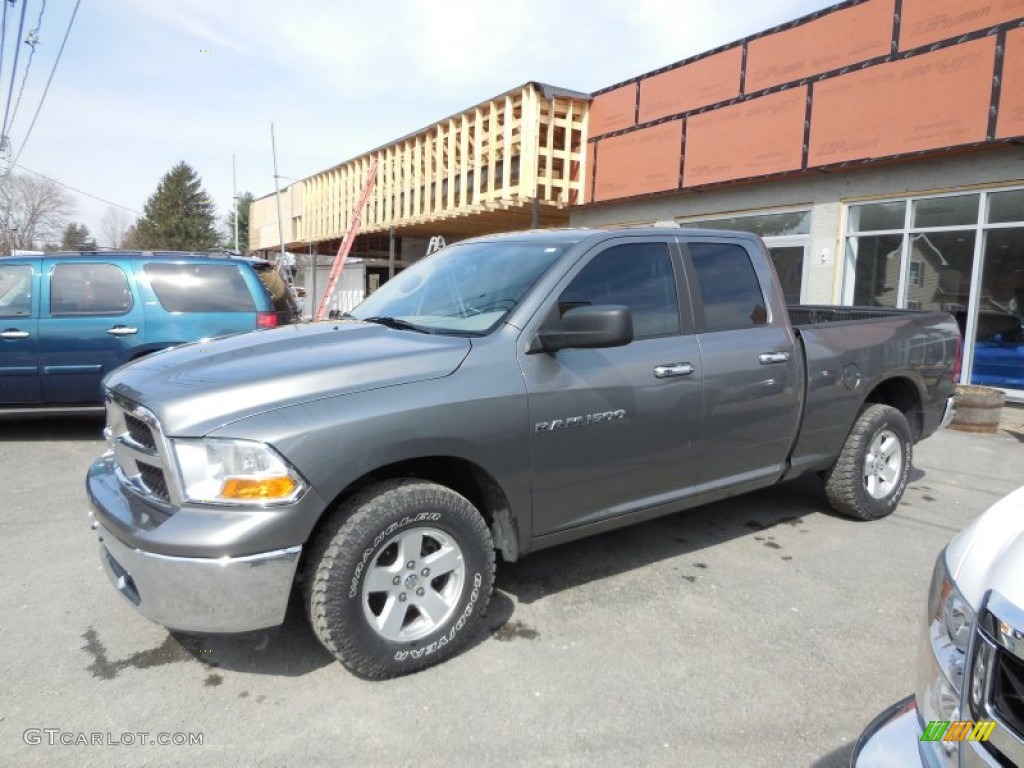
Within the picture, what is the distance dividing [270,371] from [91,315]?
5.04m

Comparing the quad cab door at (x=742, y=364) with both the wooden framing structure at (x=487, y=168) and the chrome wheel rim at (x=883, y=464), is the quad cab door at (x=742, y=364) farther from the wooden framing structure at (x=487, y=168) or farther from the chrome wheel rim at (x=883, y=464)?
the wooden framing structure at (x=487, y=168)

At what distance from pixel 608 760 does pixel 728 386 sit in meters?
2.04

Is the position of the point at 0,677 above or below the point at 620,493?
below

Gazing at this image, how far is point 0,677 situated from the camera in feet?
8.90

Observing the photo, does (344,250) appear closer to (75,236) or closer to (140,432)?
(140,432)

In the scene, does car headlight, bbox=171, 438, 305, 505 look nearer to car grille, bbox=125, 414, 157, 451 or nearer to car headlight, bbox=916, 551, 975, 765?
car grille, bbox=125, 414, 157, 451

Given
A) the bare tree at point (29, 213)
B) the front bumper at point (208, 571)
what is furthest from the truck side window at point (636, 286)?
the bare tree at point (29, 213)

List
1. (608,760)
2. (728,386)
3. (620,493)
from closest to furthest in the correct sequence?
(608,760)
(620,493)
(728,386)

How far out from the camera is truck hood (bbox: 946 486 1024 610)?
4.64 ft

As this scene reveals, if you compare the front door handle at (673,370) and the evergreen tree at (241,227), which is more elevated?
the evergreen tree at (241,227)

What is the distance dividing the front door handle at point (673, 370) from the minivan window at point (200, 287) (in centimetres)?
501

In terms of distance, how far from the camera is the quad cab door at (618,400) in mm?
3008

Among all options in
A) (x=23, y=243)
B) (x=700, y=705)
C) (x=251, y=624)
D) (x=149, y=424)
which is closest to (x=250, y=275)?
(x=149, y=424)

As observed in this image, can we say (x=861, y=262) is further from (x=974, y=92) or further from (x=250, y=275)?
(x=250, y=275)
